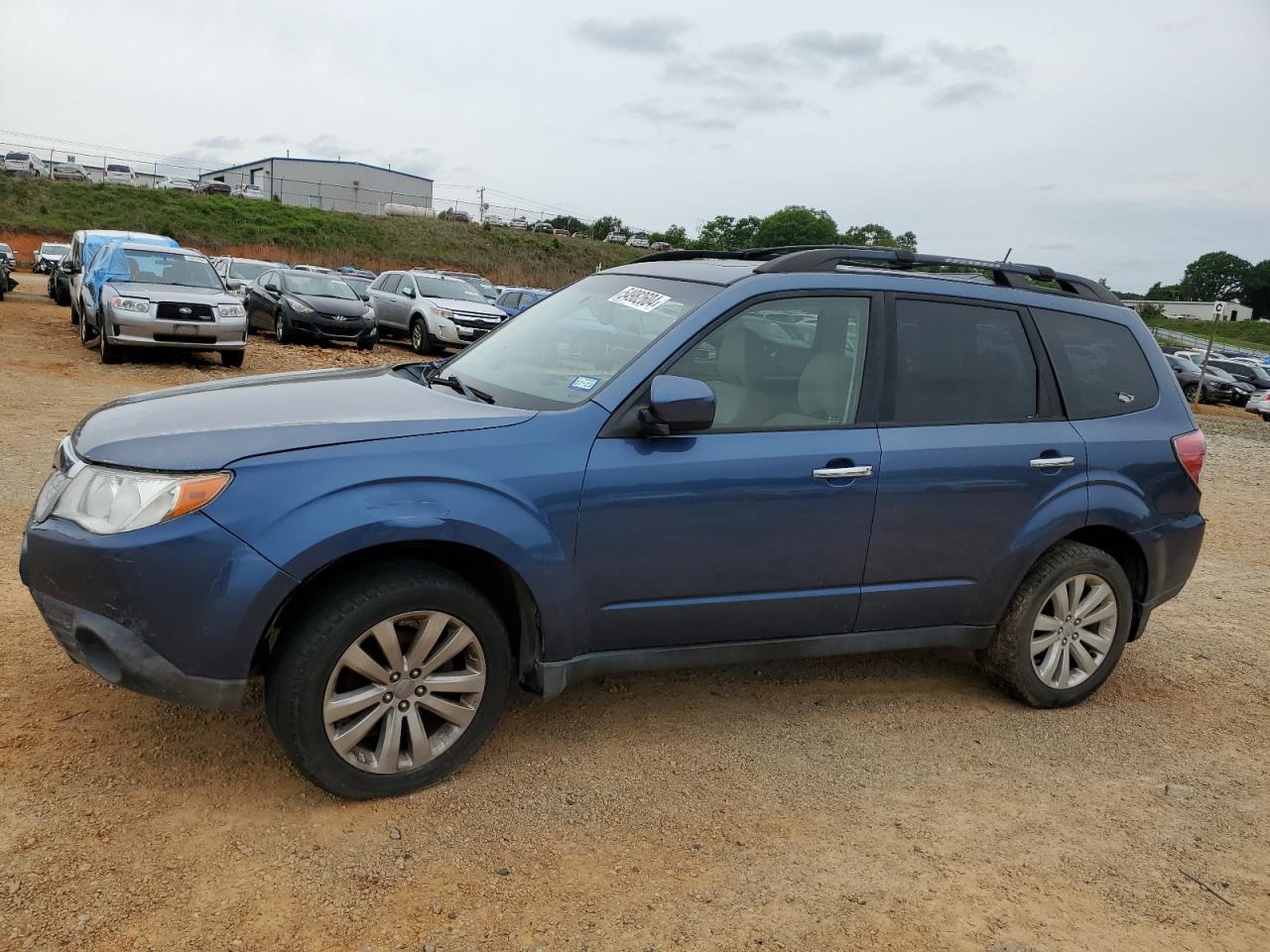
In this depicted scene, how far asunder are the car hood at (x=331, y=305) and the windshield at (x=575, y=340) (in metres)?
13.8

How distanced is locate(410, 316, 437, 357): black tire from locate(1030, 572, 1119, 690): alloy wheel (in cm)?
1554

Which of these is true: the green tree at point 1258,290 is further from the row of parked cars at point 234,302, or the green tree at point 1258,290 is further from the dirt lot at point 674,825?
the dirt lot at point 674,825

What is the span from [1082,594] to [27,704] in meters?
4.21

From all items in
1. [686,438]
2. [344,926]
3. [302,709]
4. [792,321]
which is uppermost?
[792,321]

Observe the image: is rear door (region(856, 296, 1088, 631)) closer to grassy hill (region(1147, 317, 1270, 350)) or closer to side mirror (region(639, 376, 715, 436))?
side mirror (region(639, 376, 715, 436))

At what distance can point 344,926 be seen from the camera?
8.70 feet

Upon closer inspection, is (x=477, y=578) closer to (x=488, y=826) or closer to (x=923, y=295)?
(x=488, y=826)

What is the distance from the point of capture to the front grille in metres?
13.2

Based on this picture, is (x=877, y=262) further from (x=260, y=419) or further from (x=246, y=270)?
(x=246, y=270)

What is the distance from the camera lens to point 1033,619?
13.9 ft

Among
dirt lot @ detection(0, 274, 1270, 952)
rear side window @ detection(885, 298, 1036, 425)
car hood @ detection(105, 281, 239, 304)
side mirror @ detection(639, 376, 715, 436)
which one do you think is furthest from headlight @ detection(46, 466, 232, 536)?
car hood @ detection(105, 281, 239, 304)

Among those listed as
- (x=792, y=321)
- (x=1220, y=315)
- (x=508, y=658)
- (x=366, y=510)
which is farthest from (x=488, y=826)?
(x=1220, y=315)

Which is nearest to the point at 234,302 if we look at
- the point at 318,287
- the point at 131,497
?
the point at 318,287

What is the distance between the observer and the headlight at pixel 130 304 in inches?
514
